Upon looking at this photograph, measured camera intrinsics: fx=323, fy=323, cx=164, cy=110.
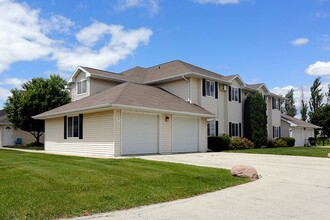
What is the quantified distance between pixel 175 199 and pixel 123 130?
1077 cm

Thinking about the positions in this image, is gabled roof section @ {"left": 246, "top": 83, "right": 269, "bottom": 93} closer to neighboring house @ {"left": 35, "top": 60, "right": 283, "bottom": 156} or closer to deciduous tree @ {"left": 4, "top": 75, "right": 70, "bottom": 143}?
neighboring house @ {"left": 35, "top": 60, "right": 283, "bottom": 156}

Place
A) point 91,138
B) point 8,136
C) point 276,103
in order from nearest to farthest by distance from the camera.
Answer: point 91,138, point 8,136, point 276,103

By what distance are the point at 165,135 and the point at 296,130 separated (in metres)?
27.4

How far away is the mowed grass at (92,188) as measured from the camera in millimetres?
5910

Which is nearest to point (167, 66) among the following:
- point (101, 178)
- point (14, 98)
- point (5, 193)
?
point (14, 98)

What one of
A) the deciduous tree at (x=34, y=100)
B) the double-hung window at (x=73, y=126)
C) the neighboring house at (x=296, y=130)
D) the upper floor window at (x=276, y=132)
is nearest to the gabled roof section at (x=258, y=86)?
the upper floor window at (x=276, y=132)

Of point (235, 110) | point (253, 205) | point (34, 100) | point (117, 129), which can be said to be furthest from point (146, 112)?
point (34, 100)

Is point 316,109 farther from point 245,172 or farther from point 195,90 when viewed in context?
point 245,172

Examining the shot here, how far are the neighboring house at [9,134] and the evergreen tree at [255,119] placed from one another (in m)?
21.3

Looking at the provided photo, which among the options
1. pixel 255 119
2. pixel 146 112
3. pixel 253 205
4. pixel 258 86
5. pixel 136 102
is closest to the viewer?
pixel 253 205

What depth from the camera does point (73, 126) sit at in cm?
2075

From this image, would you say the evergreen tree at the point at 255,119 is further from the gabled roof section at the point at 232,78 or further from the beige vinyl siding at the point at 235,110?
the gabled roof section at the point at 232,78

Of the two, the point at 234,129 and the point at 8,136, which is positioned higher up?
the point at 234,129

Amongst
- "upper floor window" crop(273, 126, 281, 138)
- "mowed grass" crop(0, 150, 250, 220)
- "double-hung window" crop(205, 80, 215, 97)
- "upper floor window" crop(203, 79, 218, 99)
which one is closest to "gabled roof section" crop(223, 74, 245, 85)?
"upper floor window" crop(203, 79, 218, 99)
